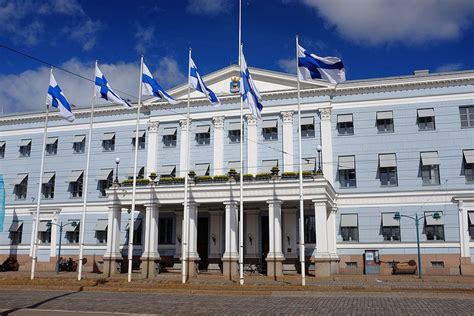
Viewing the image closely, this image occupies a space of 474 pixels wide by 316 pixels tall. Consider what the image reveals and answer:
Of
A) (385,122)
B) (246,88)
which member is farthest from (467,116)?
(246,88)

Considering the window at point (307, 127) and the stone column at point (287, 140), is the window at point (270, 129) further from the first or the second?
the window at point (307, 127)

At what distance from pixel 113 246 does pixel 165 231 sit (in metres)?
6.32

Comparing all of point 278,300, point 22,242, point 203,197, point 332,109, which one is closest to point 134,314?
point 278,300

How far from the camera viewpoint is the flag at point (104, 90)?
32062mm

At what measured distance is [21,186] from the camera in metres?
50.1

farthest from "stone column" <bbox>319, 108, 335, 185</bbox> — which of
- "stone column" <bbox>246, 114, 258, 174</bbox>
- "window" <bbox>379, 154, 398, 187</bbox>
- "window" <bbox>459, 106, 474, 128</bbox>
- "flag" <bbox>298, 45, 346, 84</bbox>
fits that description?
"flag" <bbox>298, 45, 346, 84</bbox>

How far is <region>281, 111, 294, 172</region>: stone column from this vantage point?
4125 centimetres

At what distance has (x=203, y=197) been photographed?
35844 millimetres

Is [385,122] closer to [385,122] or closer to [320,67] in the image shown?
[385,122]

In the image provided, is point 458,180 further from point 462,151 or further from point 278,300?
point 278,300

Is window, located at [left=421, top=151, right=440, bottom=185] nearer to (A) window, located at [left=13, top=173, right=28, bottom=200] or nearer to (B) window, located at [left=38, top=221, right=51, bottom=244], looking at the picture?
(B) window, located at [left=38, top=221, right=51, bottom=244]

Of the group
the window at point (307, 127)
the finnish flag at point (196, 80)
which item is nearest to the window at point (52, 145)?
the finnish flag at point (196, 80)

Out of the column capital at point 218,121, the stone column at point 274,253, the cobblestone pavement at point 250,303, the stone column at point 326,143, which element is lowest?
the cobblestone pavement at point 250,303

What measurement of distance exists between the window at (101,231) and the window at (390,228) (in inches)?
974
